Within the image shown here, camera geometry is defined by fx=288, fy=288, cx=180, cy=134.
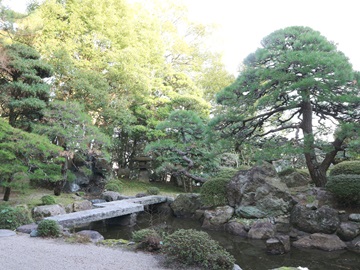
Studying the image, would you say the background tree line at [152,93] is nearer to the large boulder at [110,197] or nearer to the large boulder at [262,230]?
the large boulder at [110,197]

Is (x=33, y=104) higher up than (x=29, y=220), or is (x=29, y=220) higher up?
(x=33, y=104)

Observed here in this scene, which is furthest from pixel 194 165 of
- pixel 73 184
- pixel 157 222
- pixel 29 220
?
pixel 29 220

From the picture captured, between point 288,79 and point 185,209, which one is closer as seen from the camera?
point 288,79

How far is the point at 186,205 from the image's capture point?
31.3 feet

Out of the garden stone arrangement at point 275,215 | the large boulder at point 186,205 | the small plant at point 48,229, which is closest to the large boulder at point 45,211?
the small plant at point 48,229

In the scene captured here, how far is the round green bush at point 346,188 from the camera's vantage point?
6.97 meters

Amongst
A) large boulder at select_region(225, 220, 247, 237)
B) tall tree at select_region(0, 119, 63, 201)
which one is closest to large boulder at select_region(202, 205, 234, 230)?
large boulder at select_region(225, 220, 247, 237)

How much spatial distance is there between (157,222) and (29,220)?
12.4 ft

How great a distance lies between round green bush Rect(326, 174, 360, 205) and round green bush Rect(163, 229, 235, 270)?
4.59 meters

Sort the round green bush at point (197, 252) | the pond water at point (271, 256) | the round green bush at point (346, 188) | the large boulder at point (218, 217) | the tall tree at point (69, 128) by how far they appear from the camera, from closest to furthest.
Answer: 1. the round green bush at point (197, 252)
2. the pond water at point (271, 256)
3. the round green bush at point (346, 188)
4. the large boulder at point (218, 217)
5. the tall tree at point (69, 128)

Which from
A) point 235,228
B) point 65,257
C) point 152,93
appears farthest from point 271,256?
point 152,93

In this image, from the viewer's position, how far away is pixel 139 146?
17.1m

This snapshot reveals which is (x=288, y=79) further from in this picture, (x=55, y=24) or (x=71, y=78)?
(x=55, y=24)

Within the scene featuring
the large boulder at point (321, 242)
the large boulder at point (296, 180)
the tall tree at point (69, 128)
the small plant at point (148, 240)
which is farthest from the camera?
the large boulder at point (296, 180)
